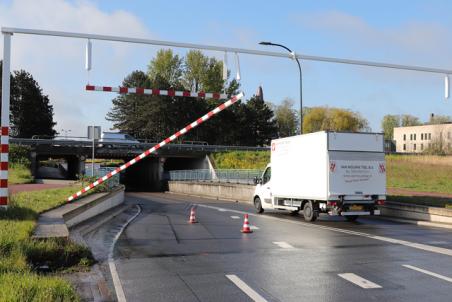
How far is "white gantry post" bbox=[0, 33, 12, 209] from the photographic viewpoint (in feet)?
43.1

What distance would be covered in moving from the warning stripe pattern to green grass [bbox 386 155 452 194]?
24011mm

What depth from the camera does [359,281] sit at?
26.5 feet

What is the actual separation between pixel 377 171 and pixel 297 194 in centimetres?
314

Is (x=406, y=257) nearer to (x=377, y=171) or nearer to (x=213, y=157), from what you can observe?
(x=377, y=171)

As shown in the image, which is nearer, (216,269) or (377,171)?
(216,269)

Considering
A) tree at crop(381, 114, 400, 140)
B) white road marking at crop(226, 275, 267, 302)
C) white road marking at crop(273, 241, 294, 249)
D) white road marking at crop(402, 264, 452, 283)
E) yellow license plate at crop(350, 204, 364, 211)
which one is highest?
tree at crop(381, 114, 400, 140)

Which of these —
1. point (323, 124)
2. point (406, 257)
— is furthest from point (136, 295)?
point (323, 124)

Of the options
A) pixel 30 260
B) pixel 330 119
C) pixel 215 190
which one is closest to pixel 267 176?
pixel 30 260

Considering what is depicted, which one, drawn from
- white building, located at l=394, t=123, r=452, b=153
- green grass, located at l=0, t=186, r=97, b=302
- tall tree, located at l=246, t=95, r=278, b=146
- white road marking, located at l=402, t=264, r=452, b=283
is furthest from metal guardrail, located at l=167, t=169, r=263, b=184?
white building, located at l=394, t=123, r=452, b=153

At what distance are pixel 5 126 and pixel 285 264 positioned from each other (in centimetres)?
825

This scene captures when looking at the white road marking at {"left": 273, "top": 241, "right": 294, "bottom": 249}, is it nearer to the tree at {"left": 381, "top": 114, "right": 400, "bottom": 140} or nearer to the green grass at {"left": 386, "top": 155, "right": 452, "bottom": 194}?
the green grass at {"left": 386, "top": 155, "right": 452, "bottom": 194}

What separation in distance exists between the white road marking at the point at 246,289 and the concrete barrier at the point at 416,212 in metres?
11.6

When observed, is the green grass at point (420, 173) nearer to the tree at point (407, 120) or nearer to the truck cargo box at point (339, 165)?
the truck cargo box at point (339, 165)

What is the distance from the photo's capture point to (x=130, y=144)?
67.8 metres
